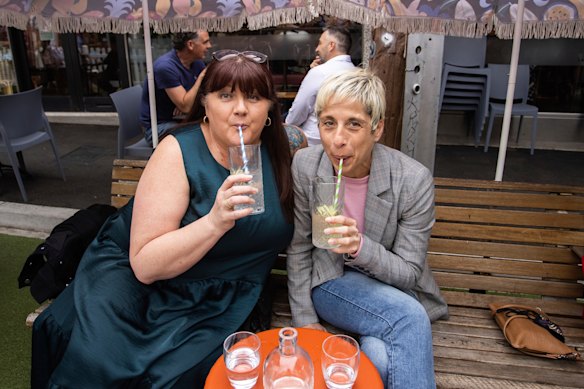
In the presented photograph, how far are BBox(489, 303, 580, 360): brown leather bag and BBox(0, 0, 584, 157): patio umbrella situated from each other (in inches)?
55.7

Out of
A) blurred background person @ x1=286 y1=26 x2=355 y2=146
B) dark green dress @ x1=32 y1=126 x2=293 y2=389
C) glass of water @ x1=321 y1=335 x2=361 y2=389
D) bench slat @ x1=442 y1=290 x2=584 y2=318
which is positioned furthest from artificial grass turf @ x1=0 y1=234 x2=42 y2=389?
blurred background person @ x1=286 y1=26 x2=355 y2=146

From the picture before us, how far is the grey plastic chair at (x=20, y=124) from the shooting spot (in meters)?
5.17

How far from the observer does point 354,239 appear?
6.10 ft

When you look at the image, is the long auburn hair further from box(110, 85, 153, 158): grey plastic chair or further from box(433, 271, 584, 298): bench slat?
box(110, 85, 153, 158): grey plastic chair

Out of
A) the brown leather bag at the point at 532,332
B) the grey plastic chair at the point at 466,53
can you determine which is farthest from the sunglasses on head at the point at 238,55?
the grey plastic chair at the point at 466,53

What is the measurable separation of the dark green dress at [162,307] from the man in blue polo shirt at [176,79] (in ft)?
8.08

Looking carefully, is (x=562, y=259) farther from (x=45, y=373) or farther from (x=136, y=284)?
(x=45, y=373)

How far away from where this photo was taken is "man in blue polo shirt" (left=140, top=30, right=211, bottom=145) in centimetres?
451

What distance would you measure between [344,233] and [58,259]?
150 centimetres

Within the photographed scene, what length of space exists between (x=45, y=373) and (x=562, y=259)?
255cm

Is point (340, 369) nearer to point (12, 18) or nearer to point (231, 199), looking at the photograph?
point (231, 199)

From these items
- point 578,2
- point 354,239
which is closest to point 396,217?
point 354,239

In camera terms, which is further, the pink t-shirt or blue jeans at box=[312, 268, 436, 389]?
the pink t-shirt

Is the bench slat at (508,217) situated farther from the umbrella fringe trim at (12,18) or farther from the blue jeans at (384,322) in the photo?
the umbrella fringe trim at (12,18)
